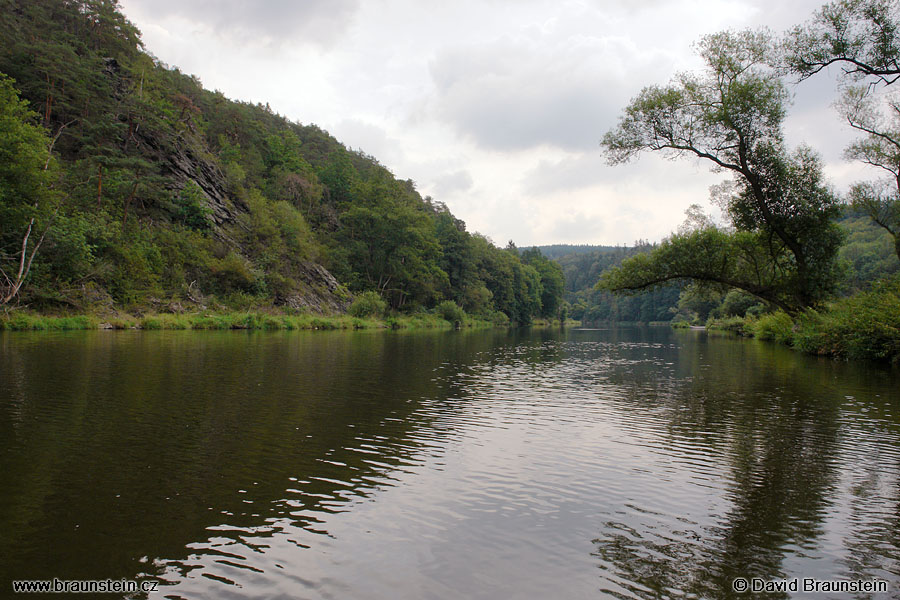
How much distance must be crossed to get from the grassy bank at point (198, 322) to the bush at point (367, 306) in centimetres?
131

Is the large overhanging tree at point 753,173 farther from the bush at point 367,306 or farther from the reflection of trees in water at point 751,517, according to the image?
the bush at point 367,306

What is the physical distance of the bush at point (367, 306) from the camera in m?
60.1

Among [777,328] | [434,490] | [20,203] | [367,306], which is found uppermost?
[20,203]

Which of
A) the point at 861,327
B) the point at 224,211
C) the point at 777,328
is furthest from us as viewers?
the point at 224,211

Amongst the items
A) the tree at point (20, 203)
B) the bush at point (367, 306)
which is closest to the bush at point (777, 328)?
the bush at point (367, 306)

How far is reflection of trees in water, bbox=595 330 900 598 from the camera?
4.11 m

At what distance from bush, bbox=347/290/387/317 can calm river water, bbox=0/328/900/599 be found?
47212 millimetres

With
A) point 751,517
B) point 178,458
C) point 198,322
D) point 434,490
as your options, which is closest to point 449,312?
point 198,322

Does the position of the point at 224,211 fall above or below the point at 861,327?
above

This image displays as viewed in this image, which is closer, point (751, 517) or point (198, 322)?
point (751, 517)

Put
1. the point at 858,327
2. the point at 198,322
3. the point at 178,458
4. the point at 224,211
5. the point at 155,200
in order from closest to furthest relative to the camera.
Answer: the point at 178,458 < the point at 858,327 < the point at 198,322 < the point at 155,200 < the point at 224,211

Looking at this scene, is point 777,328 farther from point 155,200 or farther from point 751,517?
point 155,200

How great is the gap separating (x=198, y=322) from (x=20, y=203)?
12979 mm

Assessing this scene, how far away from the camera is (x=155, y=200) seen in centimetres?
4875
